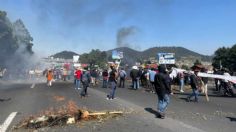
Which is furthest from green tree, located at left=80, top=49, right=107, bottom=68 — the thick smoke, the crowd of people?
the crowd of people

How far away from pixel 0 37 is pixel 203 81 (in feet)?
166

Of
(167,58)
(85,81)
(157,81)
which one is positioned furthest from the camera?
(167,58)

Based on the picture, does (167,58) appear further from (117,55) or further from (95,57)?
(95,57)

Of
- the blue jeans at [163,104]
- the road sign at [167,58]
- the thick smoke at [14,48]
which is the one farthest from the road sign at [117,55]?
the blue jeans at [163,104]

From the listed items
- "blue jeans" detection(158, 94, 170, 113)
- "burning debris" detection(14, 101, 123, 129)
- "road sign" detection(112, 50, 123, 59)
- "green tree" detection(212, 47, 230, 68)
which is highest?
"green tree" detection(212, 47, 230, 68)

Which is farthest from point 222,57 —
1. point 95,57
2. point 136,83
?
point 136,83

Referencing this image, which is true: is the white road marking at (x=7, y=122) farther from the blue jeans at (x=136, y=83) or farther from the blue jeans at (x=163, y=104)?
the blue jeans at (x=136, y=83)

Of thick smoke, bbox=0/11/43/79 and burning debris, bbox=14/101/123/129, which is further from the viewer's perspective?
thick smoke, bbox=0/11/43/79

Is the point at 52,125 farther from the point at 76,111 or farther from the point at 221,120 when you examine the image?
the point at 221,120

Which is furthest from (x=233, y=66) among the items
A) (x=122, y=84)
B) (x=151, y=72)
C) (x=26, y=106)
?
(x=26, y=106)

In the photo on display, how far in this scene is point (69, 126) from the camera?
14.1 metres

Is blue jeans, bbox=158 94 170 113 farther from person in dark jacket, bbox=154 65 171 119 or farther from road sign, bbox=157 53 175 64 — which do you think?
road sign, bbox=157 53 175 64

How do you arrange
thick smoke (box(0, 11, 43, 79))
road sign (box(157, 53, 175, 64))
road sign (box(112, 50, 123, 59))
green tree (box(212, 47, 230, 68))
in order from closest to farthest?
1. road sign (box(157, 53, 175, 64))
2. road sign (box(112, 50, 123, 59))
3. thick smoke (box(0, 11, 43, 79))
4. green tree (box(212, 47, 230, 68))

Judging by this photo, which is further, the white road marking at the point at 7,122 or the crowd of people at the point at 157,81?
the crowd of people at the point at 157,81
